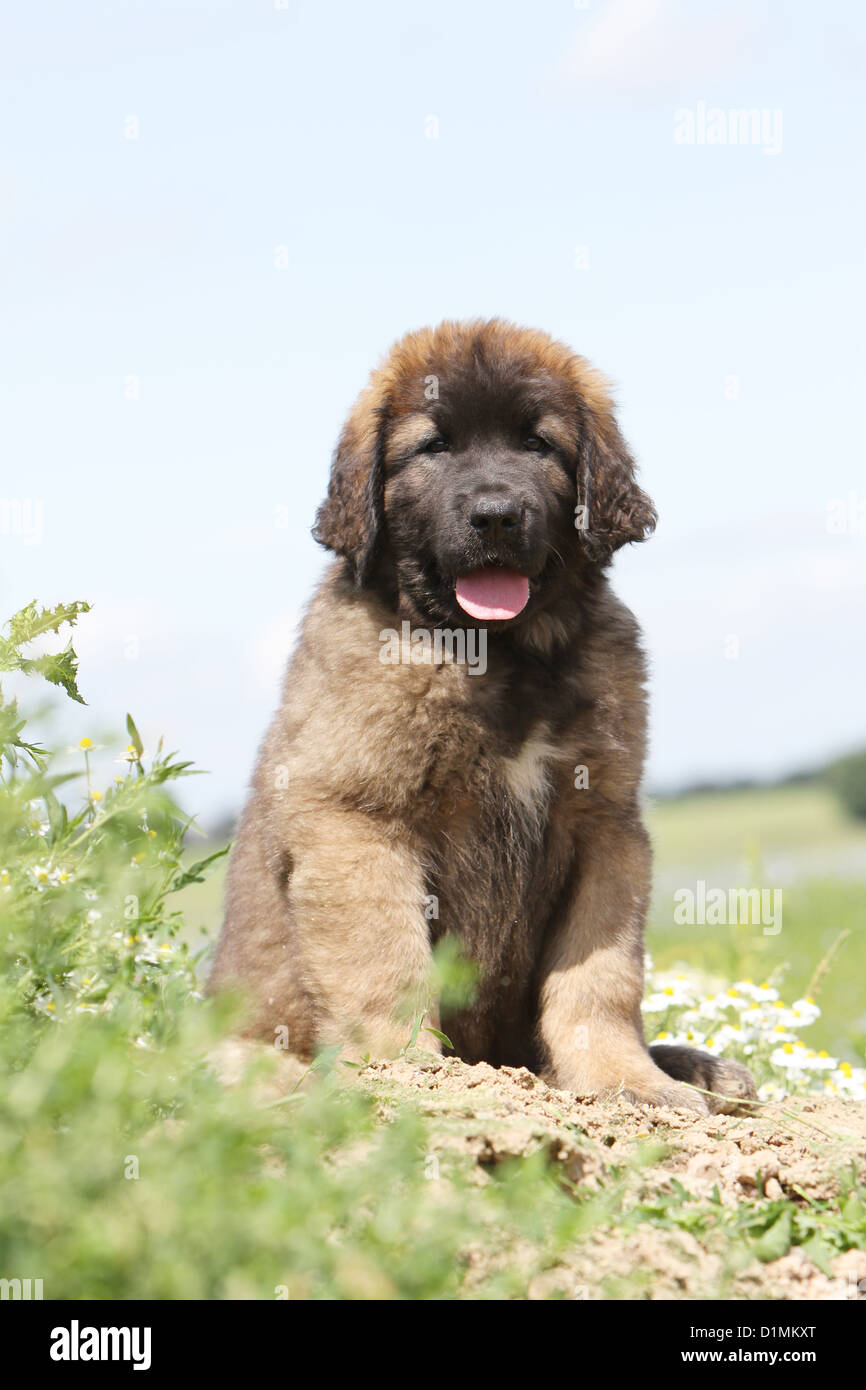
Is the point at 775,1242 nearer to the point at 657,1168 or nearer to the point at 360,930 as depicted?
the point at 657,1168

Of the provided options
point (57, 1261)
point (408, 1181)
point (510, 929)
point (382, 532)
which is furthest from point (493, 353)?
point (57, 1261)

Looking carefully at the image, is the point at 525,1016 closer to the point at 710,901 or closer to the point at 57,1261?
the point at 710,901

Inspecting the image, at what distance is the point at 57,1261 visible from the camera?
6.83ft

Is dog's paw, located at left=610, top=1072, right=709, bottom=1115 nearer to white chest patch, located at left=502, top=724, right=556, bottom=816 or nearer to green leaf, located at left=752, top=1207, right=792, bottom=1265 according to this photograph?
white chest patch, located at left=502, top=724, right=556, bottom=816

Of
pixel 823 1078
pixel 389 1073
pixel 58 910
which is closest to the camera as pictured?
pixel 58 910

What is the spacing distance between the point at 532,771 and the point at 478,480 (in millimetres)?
842

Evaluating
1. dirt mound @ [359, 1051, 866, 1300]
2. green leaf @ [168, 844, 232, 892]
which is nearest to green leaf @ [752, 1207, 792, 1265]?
dirt mound @ [359, 1051, 866, 1300]

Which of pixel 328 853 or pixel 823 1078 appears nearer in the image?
pixel 328 853

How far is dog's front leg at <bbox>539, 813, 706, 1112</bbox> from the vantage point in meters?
3.97

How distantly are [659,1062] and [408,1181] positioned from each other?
220 centimetres

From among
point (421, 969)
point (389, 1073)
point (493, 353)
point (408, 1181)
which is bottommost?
point (408, 1181)

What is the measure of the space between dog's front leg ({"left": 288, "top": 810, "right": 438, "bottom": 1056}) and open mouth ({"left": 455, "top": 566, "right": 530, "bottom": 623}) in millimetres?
666

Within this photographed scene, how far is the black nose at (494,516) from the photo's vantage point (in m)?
3.93

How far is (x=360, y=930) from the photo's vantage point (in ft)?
12.6
